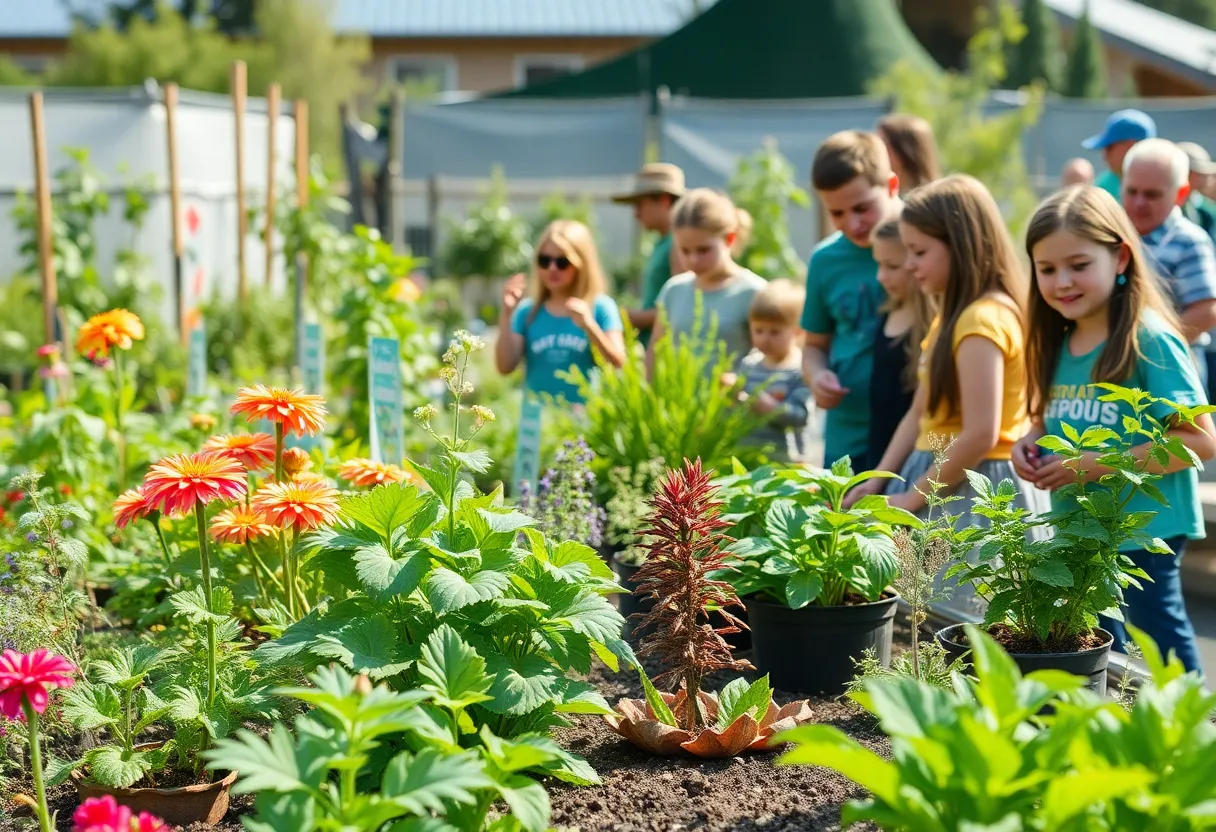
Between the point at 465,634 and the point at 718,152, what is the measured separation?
760 cm

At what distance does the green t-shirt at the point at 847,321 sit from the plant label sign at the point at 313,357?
184cm

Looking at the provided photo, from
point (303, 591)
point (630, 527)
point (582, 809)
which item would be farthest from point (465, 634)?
point (630, 527)

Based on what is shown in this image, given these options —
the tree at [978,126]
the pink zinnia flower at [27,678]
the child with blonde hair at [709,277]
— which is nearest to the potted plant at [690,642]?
the pink zinnia flower at [27,678]

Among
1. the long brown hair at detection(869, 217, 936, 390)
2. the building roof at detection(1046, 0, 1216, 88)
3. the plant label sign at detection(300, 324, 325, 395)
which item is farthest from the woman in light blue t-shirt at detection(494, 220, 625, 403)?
the building roof at detection(1046, 0, 1216, 88)

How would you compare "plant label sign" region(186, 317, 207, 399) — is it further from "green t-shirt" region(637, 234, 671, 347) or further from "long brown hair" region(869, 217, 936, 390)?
"long brown hair" region(869, 217, 936, 390)

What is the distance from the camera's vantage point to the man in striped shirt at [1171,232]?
393 cm

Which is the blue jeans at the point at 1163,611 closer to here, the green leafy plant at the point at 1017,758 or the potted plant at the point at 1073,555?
the potted plant at the point at 1073,555

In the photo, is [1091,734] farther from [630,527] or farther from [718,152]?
[718,152]

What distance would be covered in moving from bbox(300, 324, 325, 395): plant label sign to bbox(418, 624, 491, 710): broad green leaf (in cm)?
299

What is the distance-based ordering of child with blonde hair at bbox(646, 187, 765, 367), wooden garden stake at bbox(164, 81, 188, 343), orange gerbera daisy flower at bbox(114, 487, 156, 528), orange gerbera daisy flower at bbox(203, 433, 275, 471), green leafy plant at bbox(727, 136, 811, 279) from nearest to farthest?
orange gerbera daisy flower at bbox(114, 487, 156, 528) < orange gerbera daisy flower at bbox(203, 433, 275, 471) < child with blonde hair at bbox(646, 187, 765, 367) < wooden garden stake at bbox(164, 81, 188, 343) < green leafy plant at bbox(727, 136, 811, 279)

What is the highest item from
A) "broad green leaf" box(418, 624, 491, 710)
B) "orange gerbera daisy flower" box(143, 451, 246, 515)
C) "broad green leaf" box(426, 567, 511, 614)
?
"orange gerbera daisy flower" box(143, 451, 246, 515)

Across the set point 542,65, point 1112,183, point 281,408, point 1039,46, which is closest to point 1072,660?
point 281,408

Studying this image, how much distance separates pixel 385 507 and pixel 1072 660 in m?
1.16

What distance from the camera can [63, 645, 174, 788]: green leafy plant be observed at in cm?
201
